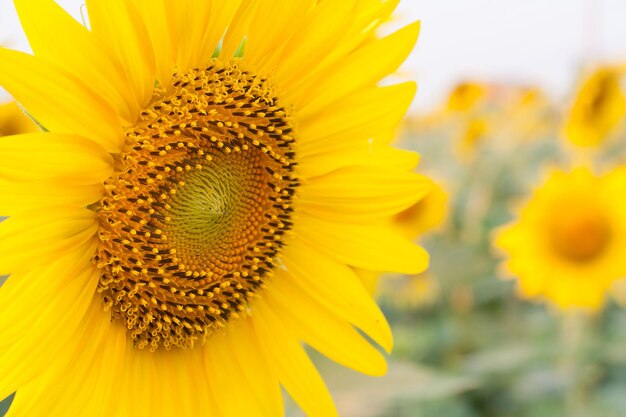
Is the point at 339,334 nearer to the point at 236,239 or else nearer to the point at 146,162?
the point at 236,239

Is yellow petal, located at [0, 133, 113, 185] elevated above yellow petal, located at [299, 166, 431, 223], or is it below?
below

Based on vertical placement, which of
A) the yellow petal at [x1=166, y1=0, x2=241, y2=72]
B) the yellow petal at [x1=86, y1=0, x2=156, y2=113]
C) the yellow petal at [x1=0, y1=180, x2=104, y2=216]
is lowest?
the yellow petal at [x1=0, y1=180, x2=104, y2=216]

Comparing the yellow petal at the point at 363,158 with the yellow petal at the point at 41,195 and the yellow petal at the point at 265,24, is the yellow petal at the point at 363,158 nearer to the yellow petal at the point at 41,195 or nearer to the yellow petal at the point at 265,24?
the yellow petal at the point at 265,24

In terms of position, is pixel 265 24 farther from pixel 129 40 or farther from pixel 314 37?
pixel 129 40

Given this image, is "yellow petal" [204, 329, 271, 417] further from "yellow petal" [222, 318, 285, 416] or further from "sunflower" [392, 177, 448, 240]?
"sunflower" [392, 177, 448, 240]

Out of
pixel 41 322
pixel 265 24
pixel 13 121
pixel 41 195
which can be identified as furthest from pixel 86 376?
pixel 13 121

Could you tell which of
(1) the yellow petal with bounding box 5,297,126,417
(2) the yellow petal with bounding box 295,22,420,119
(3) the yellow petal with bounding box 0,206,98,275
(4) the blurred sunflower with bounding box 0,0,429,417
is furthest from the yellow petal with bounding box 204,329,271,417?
(2) the yellow petal with bounding box 295,22,420,119

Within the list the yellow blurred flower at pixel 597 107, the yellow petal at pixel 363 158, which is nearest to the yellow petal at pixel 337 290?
the yellow petal at pixel 363 158
